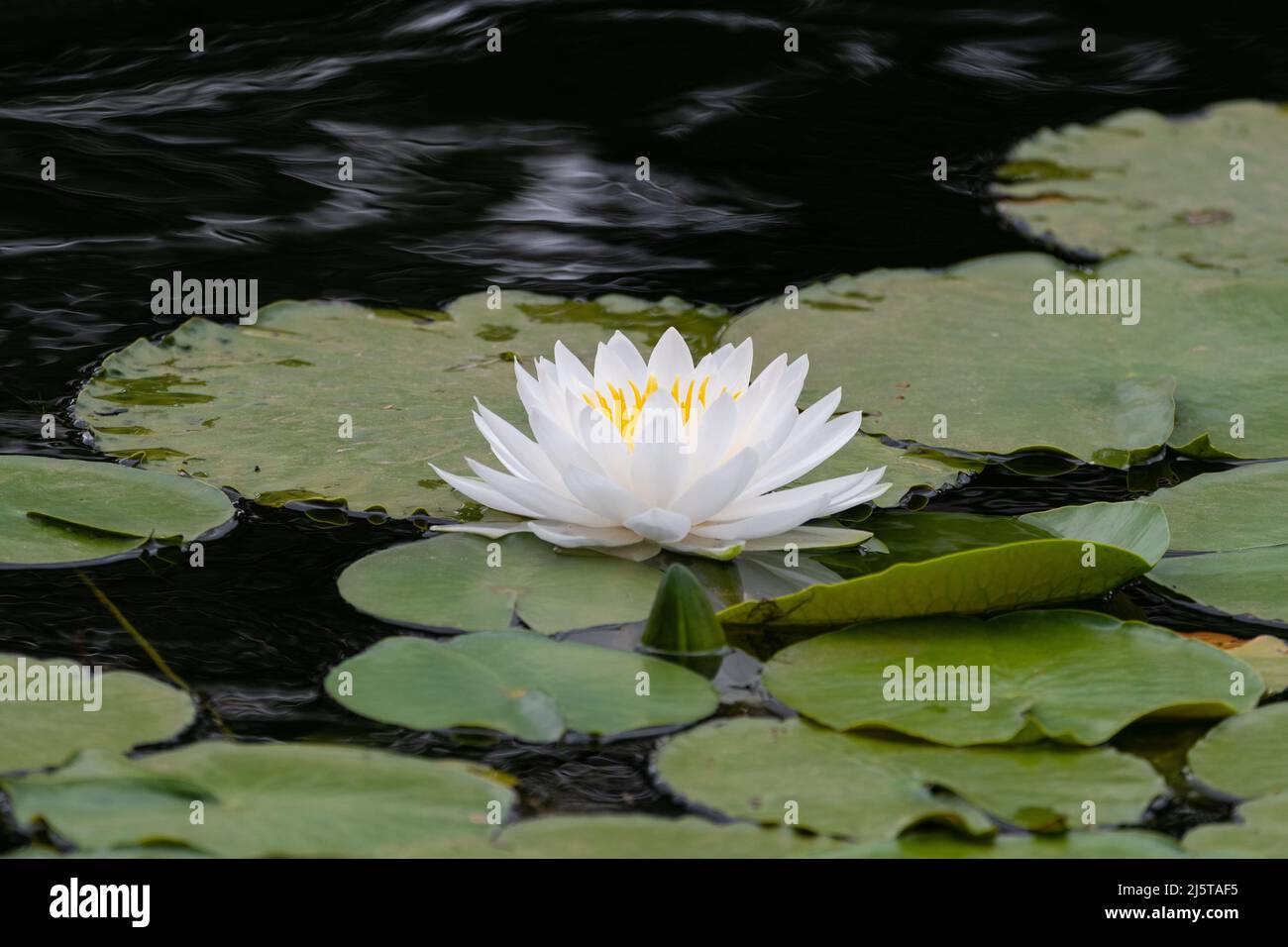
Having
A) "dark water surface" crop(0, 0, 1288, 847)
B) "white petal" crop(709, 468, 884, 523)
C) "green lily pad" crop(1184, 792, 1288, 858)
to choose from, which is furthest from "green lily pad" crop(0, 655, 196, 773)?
"green lily pad" crop(1184, 792, 1288, 858)

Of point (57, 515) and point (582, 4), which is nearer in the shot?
point (57, 515)

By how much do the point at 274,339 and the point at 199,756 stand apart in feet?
5.63

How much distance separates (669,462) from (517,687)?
50 cm


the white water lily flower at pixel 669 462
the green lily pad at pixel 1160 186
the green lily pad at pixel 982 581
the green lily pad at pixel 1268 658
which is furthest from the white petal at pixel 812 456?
the green lily pad at pixel 1160 186

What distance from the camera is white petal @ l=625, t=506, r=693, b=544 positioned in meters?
2.33

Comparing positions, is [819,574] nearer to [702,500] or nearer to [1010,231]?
[702,500]

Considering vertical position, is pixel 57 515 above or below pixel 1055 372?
below

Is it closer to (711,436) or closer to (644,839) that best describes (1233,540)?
(711,436)

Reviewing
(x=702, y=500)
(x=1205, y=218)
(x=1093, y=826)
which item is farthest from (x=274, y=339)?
(x=1205, y=218)

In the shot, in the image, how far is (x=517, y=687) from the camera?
1999 millimetres

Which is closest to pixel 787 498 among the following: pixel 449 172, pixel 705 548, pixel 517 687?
pixel 705 548

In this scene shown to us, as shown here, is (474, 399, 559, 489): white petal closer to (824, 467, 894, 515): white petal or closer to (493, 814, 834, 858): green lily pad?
(824, 467, 894, 515): white petal

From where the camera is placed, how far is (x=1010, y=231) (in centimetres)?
442

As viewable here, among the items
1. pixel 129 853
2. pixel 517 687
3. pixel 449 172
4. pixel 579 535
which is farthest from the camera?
pixel 449 172
